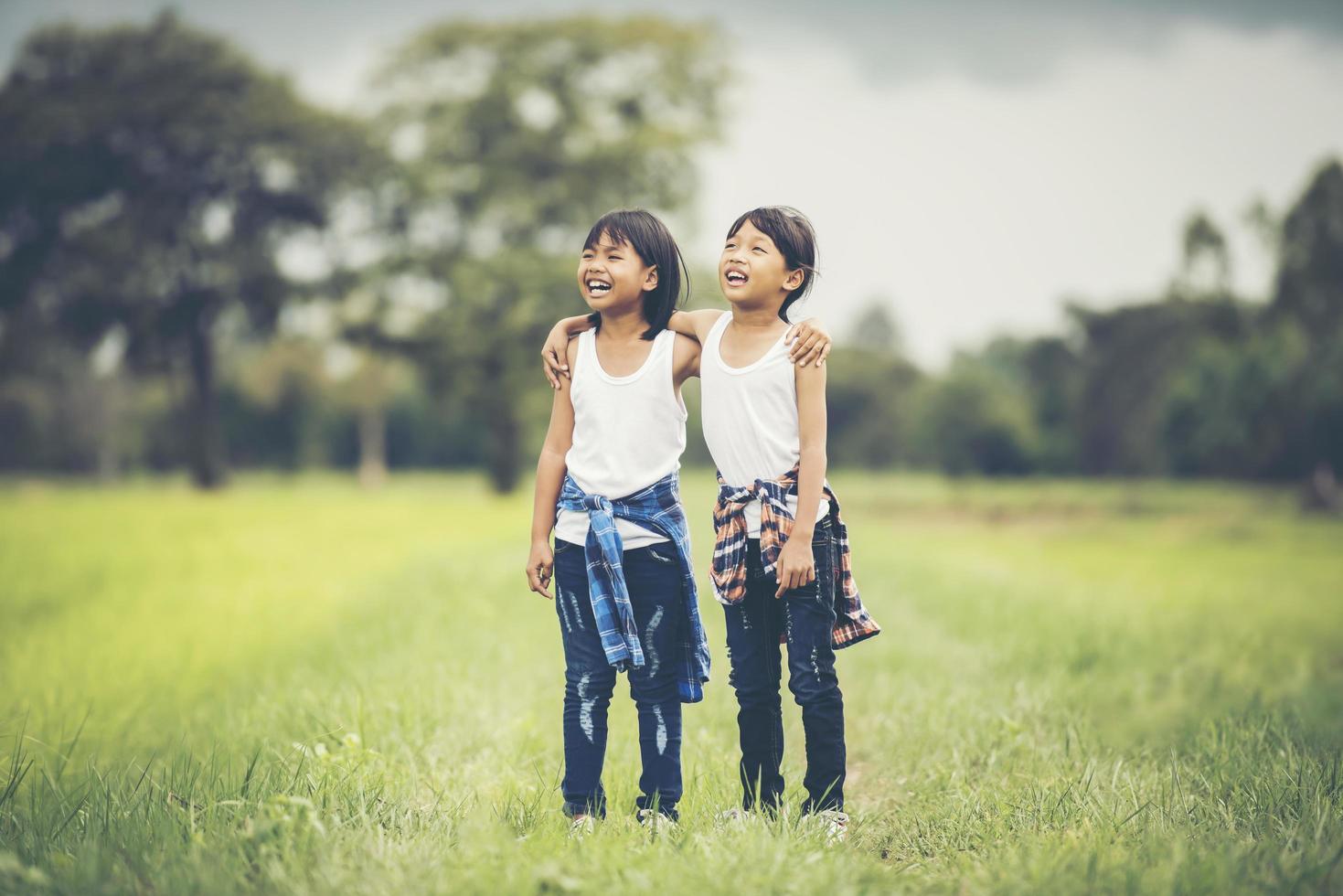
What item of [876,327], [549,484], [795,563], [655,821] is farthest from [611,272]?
[876,327]

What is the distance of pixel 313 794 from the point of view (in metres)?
2.96

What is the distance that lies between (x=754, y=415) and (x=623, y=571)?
66 cm

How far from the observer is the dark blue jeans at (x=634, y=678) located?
311 cm

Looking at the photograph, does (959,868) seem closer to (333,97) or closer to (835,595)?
(835,595)

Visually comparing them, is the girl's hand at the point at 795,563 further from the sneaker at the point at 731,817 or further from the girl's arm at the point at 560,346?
the girl's arm at the point at 560,346

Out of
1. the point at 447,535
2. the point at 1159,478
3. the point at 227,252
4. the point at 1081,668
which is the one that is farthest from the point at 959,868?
the point at 1159,478

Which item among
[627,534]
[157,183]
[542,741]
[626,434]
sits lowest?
[542,741]

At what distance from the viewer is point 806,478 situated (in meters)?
3.03

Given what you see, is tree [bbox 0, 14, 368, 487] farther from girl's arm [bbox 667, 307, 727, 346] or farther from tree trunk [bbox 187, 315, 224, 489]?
girl's arm [bbox 667, 307, 727, 346]

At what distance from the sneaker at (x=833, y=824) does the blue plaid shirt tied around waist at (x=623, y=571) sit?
1.75 ft

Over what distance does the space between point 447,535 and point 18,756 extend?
12.5 m

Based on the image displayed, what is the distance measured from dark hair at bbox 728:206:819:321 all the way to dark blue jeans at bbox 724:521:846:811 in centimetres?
89

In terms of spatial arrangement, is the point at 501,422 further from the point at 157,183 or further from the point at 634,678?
the point at 634,678

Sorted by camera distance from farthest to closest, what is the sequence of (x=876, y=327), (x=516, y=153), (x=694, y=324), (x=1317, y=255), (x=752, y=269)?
1. (x=876, y=327)
2. (x=1317, y=255)
3. (x=516, y=153)
4. (x=694, y=324)
5. (x=752, y=269)
